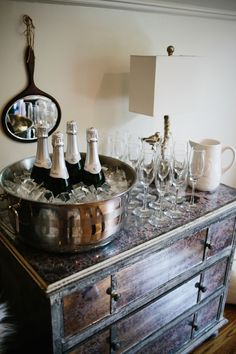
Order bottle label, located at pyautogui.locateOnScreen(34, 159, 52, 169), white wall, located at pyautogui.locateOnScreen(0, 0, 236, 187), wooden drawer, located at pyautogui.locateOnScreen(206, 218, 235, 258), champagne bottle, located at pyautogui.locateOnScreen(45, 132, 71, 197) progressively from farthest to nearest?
wooden drawer, located at pyautogui.locateOnScreen(206, 218, 235, 258) < white wall, located at pyautogui.locateOnScreen(0, 0, 236, 187) < bottle label, located at pyautogui.locateOnScreen(34, 159, 52, 169) < champagne bottle, located at pyautogui.locateOnScreen(45, 132, 71, 197)

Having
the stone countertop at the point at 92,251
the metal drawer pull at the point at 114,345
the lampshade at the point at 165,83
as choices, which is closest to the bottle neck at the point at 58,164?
the stone countertop at the point at 92,251

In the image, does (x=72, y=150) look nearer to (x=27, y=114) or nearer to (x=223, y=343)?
(x=27, y=114)

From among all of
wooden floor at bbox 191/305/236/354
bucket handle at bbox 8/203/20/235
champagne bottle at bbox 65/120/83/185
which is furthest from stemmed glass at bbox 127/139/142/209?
wooden floor at bbox 191/305/236/354

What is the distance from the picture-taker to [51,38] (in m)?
1.29

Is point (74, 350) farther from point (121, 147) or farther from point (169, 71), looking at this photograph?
point (169, 71)

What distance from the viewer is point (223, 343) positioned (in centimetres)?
165

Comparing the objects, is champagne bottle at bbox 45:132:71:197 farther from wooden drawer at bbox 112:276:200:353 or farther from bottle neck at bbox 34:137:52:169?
wooden drawer at bbox 112:276:200:353

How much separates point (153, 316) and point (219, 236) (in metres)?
0.43

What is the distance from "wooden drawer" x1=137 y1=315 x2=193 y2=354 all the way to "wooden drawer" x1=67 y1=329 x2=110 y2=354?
219 mm

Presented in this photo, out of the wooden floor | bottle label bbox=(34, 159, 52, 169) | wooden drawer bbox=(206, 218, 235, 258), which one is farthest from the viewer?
the wooden floor

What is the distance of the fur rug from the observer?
1.15 meters

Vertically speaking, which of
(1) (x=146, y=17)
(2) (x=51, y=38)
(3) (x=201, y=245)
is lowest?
(3) (x=201, y=245)

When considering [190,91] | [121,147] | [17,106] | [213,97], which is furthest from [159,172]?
[213,97]

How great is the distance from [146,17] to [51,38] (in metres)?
0.49
